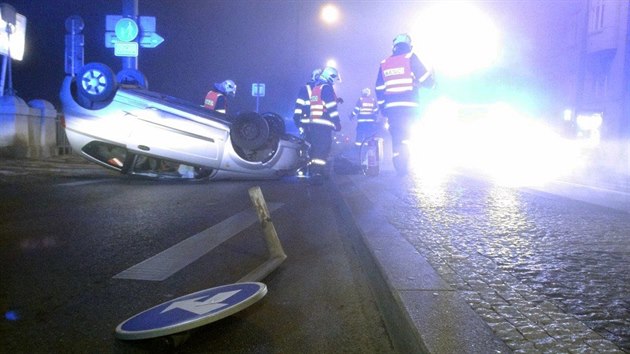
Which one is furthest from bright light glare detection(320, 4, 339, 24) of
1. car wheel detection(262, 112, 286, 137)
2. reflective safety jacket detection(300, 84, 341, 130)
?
car wheel detection(262, 112, 286, 137)

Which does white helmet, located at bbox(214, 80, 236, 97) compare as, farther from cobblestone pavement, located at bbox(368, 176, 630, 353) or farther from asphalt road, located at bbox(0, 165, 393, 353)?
cobblestone pavement, located at bbox(368, 176, 630, 353)

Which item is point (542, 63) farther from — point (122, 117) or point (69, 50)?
point (122, 117)

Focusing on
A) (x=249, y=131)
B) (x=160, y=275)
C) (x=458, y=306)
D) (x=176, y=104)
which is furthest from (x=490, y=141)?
(x=458, y=306)

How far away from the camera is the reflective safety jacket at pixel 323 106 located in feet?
36.4

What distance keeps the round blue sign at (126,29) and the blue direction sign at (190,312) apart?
13.2 metres

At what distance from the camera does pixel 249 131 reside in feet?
32.6

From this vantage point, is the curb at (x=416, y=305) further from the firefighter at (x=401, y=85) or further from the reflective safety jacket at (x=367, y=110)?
the reflective safety jacket at (x=367, y=110)

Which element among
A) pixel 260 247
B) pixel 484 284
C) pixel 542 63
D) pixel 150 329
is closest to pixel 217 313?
pixel 150 329

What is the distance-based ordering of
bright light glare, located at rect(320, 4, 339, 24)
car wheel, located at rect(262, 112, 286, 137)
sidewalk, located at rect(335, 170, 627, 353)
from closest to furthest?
sidewalk, located at rect(335, 170, 627, 353) → car wheel, located at rect(262, 112, 286, 137) → bright light glare, located at rect(320, 4, 339, 24)

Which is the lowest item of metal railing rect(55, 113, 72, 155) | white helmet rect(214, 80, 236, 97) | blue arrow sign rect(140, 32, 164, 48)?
metal railing rect(55, 113, 72, 155)

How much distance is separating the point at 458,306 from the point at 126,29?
13938 millimetres

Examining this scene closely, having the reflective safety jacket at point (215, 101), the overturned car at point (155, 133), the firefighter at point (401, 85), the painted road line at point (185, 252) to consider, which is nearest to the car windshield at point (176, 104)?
the overturned car at point (155, 133)

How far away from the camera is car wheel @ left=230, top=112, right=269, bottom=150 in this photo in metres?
9.85

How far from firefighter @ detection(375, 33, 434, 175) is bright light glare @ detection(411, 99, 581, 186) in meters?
6.49
